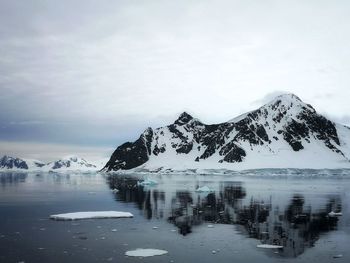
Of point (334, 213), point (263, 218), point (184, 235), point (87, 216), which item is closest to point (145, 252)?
point (184, 235)

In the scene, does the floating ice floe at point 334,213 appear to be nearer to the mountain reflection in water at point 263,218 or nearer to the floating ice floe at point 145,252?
the mountain reflection in water at point 263,218

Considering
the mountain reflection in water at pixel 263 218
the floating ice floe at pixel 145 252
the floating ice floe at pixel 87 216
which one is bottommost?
the mountain reflection in water at pixel 263 218

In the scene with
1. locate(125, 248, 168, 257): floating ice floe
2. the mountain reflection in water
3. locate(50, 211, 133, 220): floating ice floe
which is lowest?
the mountain reflection in water

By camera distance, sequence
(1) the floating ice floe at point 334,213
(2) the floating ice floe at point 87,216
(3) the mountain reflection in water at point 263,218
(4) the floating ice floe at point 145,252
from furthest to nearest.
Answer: (1) the floating ice floe at point 334,213
(2) the floating ice floe at point 87,216
(3) the mountain reflection in water at point 263,218
(4) the floating ice floe at point 145,252

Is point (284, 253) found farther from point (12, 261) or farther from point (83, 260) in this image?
point (12, 261)

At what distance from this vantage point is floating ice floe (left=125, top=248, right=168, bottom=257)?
21375mm

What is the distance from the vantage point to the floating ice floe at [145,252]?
21375 mm

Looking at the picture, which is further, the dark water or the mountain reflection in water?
the mountain reflection in water

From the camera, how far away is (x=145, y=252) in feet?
72.3

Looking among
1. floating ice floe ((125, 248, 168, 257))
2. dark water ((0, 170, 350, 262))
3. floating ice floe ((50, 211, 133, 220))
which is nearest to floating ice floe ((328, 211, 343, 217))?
dark water ((0, 170, 350, 262))

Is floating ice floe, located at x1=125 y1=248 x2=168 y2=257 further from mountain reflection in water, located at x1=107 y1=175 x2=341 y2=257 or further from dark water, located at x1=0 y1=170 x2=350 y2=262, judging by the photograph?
mountain reflection in water, located at x1=107 y1=175 x2=341 y2=257

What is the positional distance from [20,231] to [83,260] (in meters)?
10.1

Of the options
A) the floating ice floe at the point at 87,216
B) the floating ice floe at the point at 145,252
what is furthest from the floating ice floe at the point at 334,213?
the floating ice floe at the point at 145,252

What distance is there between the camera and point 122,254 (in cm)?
2161
